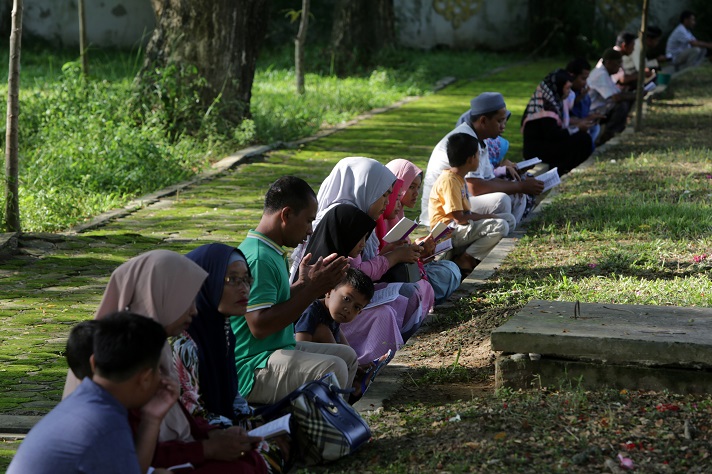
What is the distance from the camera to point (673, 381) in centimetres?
465

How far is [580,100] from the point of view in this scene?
1278 centimetres

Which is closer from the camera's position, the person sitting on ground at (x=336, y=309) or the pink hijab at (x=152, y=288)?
the pink hijab at (x=152, y=288)

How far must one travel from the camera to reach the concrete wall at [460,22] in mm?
25125

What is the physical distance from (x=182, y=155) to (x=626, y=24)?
1627cm

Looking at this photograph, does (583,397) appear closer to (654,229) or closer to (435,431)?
(435,431)

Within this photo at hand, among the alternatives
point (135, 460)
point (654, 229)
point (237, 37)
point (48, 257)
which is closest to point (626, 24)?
point (237, 37)

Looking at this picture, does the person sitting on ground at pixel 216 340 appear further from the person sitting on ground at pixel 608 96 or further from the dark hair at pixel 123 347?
the person sitting on ground at pixel 608 96

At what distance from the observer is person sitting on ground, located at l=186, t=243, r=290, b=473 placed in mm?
4078

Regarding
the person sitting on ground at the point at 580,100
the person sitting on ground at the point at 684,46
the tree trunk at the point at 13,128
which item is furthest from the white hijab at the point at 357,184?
the person sitting on ground at the point at 684,46

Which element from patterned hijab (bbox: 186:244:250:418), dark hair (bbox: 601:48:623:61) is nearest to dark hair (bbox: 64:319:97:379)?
patterned hijab (bbox: 186:244:250:418)

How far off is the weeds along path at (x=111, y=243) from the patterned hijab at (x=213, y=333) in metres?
1.19

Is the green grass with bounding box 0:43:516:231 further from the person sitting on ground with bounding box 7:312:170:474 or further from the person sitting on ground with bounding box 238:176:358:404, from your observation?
the person sitting on ground with bounding box 7:312:170:474

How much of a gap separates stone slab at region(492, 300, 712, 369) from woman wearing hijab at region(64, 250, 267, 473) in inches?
59.2

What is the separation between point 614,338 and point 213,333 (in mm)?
1788
